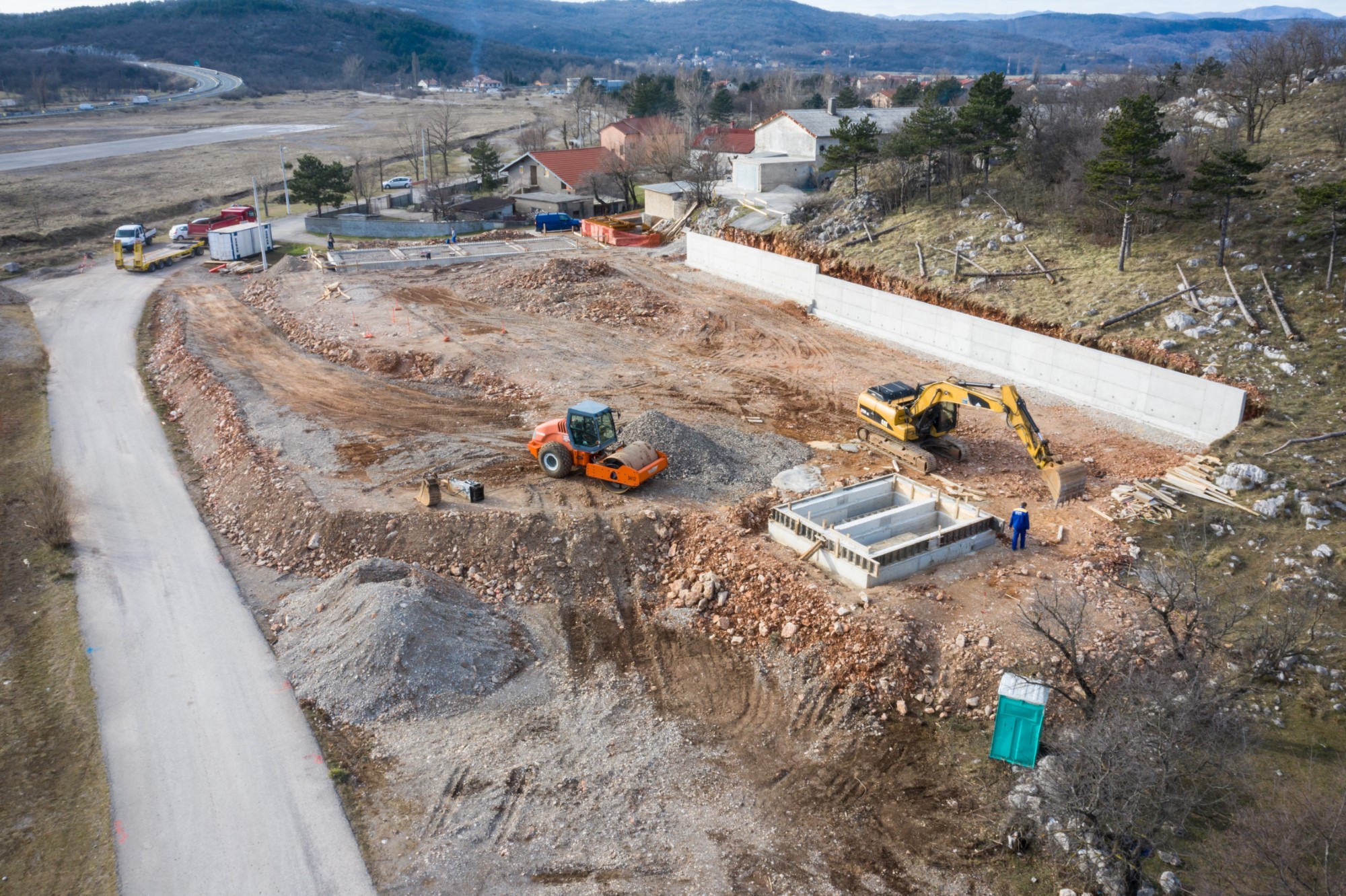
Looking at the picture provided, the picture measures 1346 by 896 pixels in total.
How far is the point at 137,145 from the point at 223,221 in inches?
1738

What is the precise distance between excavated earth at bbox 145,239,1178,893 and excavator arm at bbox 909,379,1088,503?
20.4 inches

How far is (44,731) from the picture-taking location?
1314cm

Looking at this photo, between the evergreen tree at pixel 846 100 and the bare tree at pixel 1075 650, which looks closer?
the bare tree at pixel 1075 650

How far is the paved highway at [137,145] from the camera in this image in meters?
71.0

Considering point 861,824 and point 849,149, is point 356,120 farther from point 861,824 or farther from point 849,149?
point 861,824

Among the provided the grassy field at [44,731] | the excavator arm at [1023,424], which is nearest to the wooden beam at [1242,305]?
the excavator arm at [1023,424]

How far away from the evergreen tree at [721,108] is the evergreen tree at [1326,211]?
2147 inches

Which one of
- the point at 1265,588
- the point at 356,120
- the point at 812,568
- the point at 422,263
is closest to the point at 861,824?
the point at 812,568

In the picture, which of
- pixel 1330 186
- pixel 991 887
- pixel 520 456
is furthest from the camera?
pixel 1330 186

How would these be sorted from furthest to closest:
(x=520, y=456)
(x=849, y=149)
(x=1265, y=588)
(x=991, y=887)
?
(x=849, y=149) < (x=520, y=456) < (x=1265, y=588) < (x=991, y=887)

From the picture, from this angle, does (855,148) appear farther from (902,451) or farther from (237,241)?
(237,241)

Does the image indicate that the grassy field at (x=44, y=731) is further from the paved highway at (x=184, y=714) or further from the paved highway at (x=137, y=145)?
the paved highway at (x=137, y=145)

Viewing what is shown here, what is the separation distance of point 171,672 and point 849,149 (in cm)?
3253

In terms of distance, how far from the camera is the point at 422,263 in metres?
41.2
